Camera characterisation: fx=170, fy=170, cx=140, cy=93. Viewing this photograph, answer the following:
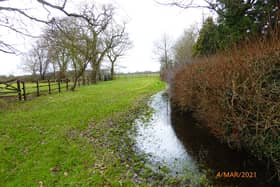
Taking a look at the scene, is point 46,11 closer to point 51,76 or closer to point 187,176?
point 187,176

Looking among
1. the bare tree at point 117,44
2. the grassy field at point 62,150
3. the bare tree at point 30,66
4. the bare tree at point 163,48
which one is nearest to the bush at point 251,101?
the grassy field at point 62,150

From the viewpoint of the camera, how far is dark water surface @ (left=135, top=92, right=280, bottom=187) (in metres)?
3.29

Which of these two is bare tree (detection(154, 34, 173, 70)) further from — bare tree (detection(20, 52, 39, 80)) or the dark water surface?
the dark water surface

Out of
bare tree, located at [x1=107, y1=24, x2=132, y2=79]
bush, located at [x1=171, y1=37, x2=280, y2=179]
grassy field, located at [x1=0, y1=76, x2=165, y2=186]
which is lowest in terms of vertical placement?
grassy field, located at [x1=0, y1=76, x2=165, y2=186]

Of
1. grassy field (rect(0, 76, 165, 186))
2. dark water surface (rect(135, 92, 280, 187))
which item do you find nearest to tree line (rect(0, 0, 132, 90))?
grassy field (rect(0, 76, 165, 186))

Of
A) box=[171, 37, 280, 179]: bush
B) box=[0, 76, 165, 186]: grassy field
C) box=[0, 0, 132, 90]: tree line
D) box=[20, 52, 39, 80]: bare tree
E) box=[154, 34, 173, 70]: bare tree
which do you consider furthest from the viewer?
box=[154, 34, 173, 70]: bare tree

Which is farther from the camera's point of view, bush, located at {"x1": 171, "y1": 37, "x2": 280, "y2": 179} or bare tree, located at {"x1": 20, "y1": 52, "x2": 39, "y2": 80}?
bare tree, located at {"x1": 20, "y1": 52, "x2": 39, "y2": 80}

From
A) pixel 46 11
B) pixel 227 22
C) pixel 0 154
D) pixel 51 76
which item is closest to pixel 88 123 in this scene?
pixel 0 154

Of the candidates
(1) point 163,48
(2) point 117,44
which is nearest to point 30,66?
(2) point 117,44

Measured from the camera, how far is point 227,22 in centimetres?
882

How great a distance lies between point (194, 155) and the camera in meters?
4.24

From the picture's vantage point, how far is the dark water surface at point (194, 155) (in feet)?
10.8

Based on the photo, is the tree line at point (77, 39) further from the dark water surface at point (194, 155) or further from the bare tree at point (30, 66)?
the dark water surface at point (194, 155)

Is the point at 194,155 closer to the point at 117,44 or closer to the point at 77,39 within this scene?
the point at 77,39
